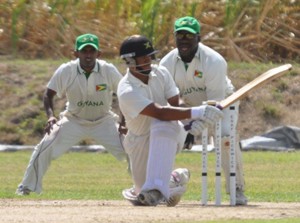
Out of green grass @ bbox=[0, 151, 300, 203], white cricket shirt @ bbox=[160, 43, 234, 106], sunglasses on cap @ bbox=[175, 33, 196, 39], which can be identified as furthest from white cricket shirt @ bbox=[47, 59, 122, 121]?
sunglasses on cap @ bbox=[175, 33, 196, 39]

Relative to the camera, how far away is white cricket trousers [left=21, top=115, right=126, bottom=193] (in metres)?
13.3

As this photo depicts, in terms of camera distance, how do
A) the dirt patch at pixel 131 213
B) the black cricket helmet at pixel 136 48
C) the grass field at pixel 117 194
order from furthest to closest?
the black cricket helmet at pixel 136 48, the grass field at pixel 117 194, the dirt patch at pixel 131 213

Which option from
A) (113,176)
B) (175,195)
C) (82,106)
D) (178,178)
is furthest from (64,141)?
(113,176)

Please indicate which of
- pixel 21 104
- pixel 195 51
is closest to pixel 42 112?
pixel 21 104

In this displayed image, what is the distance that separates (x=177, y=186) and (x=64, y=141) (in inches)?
76.9

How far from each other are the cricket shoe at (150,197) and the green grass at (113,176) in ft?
6.52

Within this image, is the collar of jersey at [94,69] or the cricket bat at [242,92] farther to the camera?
the collar of jersey at [94,69]

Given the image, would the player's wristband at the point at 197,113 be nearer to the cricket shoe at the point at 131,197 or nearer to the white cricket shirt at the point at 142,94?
the white cricket shirt at the point at 142,94

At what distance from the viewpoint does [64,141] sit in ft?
44.3

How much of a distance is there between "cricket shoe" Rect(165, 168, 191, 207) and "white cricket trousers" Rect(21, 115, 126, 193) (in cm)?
157

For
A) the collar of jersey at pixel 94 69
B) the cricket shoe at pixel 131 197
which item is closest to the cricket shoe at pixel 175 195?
the cricket shoe at pixel 131 197

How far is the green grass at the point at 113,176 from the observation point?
46.0 ft

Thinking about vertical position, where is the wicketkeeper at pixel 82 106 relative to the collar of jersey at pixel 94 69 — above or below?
below

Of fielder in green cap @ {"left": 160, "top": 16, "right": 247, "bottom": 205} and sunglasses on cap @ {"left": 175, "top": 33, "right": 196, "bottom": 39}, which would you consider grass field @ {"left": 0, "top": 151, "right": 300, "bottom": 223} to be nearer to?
fielder in green cap @ {"left": 160, "top": 16, "right": 247, "bottom": 205}
